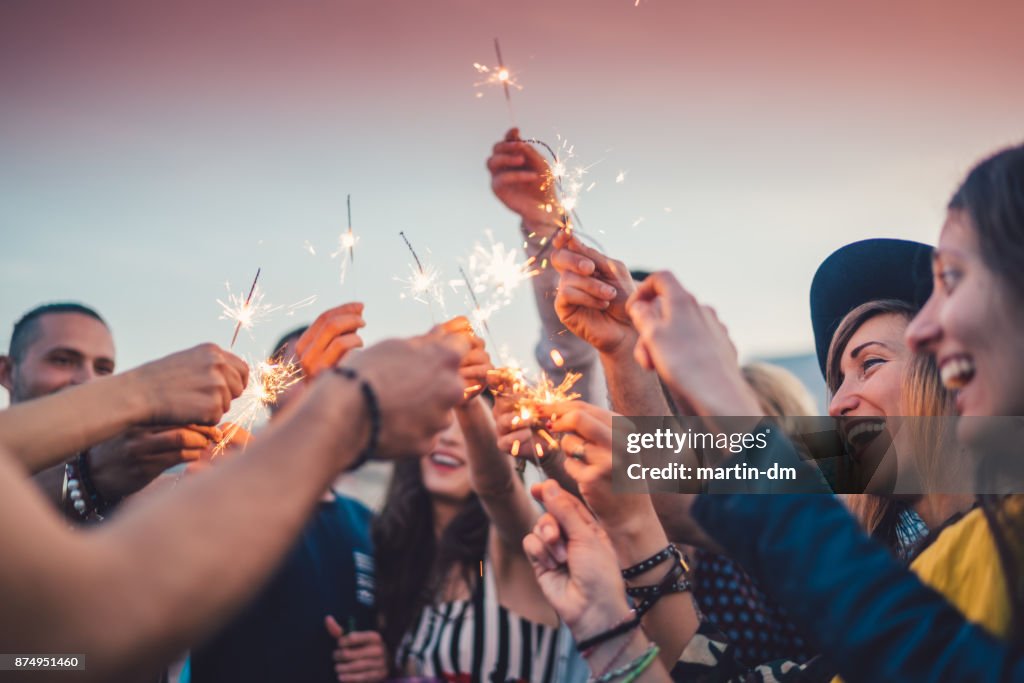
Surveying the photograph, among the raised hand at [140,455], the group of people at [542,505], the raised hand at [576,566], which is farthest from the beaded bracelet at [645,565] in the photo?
the raised hand at [140,455]

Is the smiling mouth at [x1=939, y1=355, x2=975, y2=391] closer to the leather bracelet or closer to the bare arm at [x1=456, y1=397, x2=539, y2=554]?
the leather bracelet

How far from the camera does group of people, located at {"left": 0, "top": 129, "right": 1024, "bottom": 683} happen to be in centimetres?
116

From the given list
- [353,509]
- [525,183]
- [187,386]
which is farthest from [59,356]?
[525,183]

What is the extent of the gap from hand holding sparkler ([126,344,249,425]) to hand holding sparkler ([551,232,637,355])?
51.9 inches

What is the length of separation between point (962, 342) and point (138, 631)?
65.2 inches

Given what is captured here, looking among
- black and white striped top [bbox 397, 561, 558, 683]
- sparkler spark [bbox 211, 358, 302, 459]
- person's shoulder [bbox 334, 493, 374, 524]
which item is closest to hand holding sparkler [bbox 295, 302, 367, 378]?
sparkler spark [bbox 211, 358, 302, 459]

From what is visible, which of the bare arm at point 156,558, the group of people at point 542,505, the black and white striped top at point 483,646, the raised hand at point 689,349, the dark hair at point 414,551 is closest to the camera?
the bare arm at point 156,558

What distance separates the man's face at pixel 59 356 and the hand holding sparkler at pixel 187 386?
2.70 meters

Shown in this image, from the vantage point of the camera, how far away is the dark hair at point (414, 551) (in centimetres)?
400

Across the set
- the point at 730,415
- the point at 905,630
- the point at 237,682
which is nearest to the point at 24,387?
the point at 237,682

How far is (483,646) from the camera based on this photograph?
11.5 ft

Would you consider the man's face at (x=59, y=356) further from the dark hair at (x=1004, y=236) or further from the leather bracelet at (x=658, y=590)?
the dark hair at (x=1004, y=236)

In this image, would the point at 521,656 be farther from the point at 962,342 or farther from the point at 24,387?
the point at 24,387

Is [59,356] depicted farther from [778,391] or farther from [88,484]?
[778,391]
